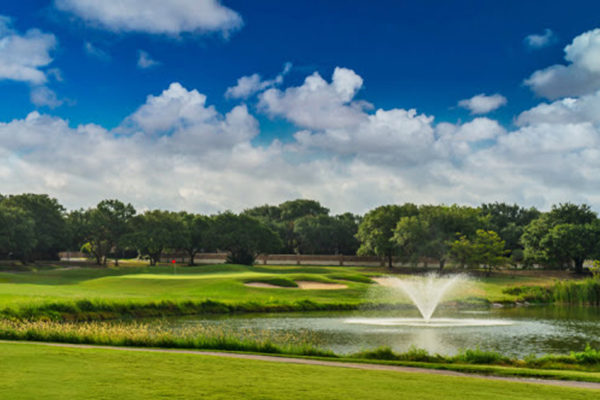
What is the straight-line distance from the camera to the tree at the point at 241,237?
100875 mm

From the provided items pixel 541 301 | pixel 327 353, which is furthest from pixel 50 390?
pixel 541 301

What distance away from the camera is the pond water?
1056 inches

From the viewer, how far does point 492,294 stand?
6044cm

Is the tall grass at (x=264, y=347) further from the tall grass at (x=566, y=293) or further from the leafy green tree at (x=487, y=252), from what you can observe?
the leafy green tree at (x=487, y=252)

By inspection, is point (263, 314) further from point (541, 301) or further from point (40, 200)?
point (40, 200)

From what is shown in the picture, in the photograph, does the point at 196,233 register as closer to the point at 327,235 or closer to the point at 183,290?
the point at 327,235

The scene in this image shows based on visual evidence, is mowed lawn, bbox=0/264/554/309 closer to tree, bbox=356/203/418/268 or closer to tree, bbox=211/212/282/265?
tree, bbox=356/203/418/268

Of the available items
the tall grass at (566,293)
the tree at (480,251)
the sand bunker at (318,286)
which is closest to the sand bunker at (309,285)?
the sand bunker at (318,286)

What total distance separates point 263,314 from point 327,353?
22308 millimetres

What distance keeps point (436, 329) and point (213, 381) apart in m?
21.6

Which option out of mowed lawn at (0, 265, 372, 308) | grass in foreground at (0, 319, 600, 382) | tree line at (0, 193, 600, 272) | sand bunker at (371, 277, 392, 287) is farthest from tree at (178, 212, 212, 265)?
grass in foreground at (0, 319, 600, 382)

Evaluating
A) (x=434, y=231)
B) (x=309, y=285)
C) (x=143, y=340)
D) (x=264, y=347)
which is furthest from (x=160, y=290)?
(x=434, y=231)

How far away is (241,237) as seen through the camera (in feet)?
331

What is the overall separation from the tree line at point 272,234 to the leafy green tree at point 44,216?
15cm
